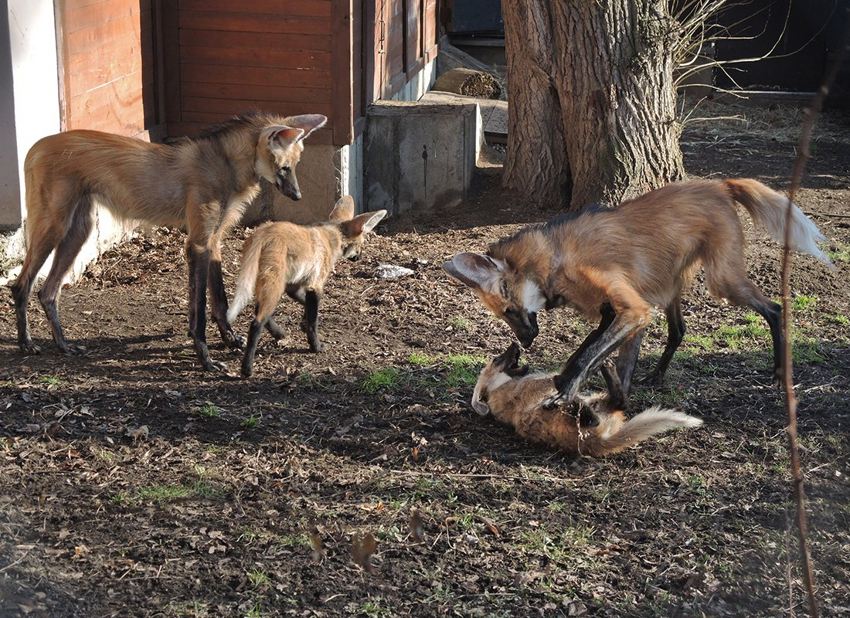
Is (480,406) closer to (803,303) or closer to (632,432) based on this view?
(632,432)

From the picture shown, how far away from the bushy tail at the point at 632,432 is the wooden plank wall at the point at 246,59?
4.16m

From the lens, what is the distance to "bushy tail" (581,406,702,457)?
369 centimetres

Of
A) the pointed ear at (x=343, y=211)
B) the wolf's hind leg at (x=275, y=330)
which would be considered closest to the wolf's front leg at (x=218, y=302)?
the wolf's hind leg at (x=275, y=330)

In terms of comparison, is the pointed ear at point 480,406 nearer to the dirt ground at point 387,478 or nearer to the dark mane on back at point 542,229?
the dirt ground at point 387,478

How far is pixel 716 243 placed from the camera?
4.20 m

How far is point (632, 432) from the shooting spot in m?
3.69

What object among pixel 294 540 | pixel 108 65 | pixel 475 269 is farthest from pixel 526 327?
pixel 108 65

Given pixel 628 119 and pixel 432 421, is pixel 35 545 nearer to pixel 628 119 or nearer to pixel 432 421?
pixel 432 421

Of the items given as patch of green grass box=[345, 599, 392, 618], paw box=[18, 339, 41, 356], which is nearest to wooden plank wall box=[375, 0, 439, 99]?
paw box=[18, 339, 41, 356]

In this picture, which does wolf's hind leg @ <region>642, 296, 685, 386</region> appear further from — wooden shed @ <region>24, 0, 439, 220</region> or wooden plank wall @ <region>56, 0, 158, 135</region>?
wooden plank wall @ <region>56, 0, 158, 135</region>

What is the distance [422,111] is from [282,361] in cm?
373

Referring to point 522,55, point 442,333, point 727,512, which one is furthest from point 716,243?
point 522,55

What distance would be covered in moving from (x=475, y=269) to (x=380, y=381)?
87 centimetres

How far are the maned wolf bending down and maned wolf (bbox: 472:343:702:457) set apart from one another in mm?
1533
